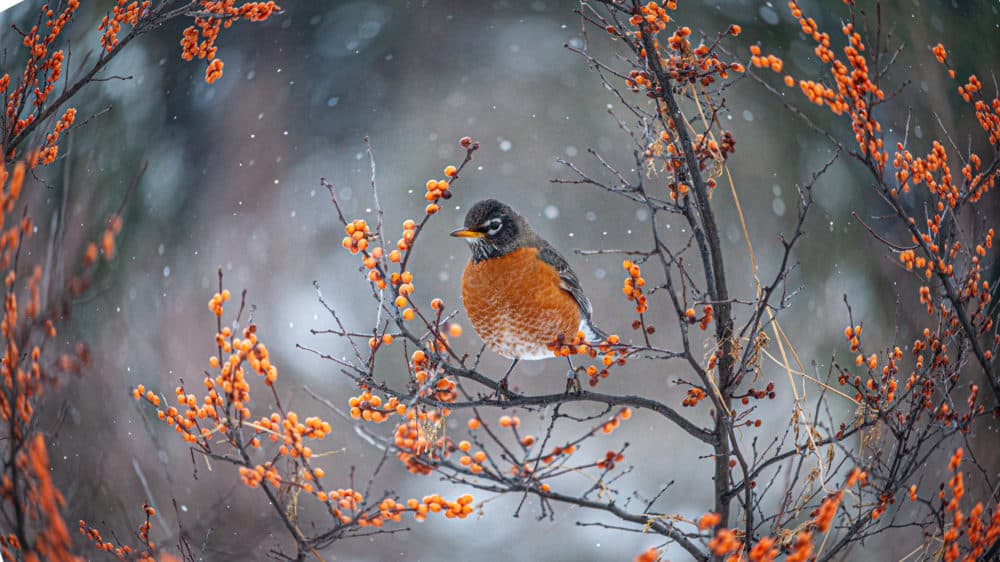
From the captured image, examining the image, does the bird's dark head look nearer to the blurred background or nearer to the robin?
the robin

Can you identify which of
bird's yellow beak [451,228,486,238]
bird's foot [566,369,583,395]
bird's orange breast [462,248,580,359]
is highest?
bird's yellow beak [451,228,486,238]

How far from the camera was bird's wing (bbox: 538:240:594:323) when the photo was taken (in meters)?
0.94

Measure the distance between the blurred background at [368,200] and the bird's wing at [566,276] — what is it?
73 mm

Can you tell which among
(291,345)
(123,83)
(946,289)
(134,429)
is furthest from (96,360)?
(946,289)

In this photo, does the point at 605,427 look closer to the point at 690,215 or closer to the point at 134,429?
the point at 690,215

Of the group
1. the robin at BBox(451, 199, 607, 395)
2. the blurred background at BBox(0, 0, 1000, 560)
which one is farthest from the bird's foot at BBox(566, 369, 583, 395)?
the blurred background at BBox(0, 0, 1000, 560)

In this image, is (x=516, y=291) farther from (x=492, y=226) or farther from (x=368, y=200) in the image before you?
(x=368, y=200)

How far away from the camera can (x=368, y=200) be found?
1030 millimetres

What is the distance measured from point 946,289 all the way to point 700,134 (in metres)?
0.32

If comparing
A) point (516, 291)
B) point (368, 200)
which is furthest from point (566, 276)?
point (368, 200)

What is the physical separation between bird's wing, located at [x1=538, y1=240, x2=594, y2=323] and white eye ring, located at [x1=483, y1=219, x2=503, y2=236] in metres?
0.06

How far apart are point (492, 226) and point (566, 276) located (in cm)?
10

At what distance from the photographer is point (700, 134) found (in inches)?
33.8

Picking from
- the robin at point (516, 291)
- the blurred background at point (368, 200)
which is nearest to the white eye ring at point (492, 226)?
the robin at point (516, 291)
